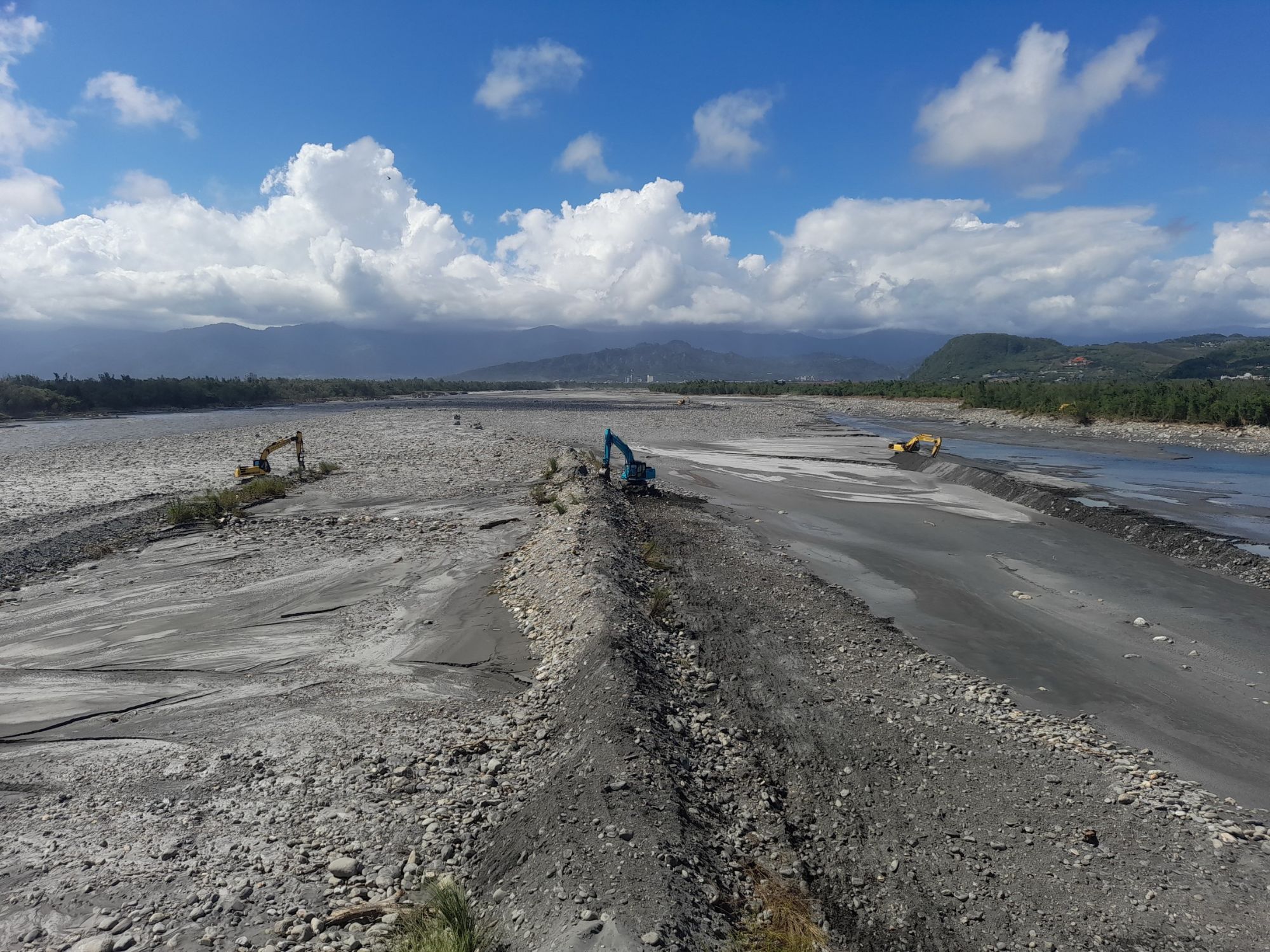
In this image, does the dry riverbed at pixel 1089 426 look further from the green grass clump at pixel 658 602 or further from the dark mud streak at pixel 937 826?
the dark mud streak at pixel 937 826

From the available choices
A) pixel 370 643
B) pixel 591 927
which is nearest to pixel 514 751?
pixel 591 927

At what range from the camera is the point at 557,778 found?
6762mm

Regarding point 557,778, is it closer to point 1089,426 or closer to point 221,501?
point 221,501

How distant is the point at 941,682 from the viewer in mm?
9680

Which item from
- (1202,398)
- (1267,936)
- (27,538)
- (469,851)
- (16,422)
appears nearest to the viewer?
(1267,936)

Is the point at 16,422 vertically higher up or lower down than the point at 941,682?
higher up

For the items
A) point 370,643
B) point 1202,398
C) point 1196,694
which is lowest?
point 1196,694

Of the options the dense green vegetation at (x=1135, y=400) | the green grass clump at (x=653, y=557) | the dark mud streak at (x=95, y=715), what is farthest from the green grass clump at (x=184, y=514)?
the dense green vegetation at (x=1135, y=400)

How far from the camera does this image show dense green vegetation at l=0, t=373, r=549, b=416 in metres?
69.2

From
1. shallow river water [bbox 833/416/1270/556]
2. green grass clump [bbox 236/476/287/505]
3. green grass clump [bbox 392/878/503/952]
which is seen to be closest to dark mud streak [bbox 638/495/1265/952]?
green grass clump [bbox 392/878/503/952]

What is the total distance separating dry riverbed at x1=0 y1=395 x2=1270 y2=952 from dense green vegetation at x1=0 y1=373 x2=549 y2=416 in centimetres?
7578

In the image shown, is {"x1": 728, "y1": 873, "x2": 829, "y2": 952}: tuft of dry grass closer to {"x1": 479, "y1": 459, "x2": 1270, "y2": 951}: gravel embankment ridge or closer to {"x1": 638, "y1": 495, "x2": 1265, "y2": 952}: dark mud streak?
{"x1": 479, "y1": 459, "x2": 1270, "y2": 951}: gravel embankment ridge

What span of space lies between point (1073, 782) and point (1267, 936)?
2063 millimetres

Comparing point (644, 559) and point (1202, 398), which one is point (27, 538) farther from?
point (1202, 398)
